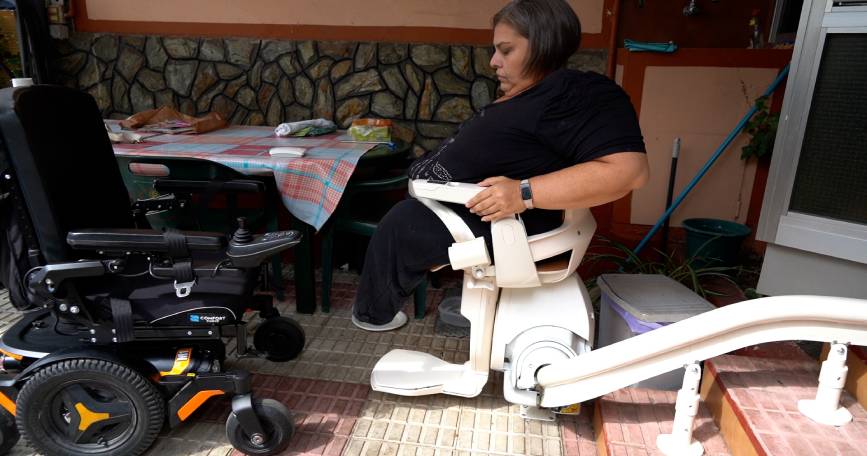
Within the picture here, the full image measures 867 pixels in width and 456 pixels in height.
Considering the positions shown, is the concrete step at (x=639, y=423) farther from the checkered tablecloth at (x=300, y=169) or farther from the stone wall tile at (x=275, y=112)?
the stone wall tile at (x=275, y=112)

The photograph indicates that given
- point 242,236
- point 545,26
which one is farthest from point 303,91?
point 545,26

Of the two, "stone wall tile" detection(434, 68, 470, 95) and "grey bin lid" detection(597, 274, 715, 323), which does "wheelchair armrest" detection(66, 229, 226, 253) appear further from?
"stone wall tile" detection(434, 68, 470, 95)

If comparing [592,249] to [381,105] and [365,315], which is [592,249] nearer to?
[381,105]

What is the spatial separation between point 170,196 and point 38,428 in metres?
0.87

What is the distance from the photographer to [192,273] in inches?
61.6

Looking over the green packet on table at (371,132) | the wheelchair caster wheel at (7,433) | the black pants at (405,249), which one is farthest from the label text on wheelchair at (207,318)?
the green packet on table at (371,132)

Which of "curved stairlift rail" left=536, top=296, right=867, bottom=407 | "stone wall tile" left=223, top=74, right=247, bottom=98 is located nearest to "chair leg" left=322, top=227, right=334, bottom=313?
"curved stairlift rail" left=536, top=296, right=867, bottom=407

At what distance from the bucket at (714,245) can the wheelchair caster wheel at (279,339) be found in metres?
1.99

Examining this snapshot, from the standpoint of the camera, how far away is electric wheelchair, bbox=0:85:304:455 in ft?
4.80

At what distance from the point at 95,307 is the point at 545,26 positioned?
61.7 inches

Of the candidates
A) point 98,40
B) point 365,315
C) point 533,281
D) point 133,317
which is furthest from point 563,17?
point 98,40

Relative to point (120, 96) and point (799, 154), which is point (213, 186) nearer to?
point (120, 96)

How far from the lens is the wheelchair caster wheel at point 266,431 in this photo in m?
1.62

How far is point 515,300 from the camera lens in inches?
70.0
